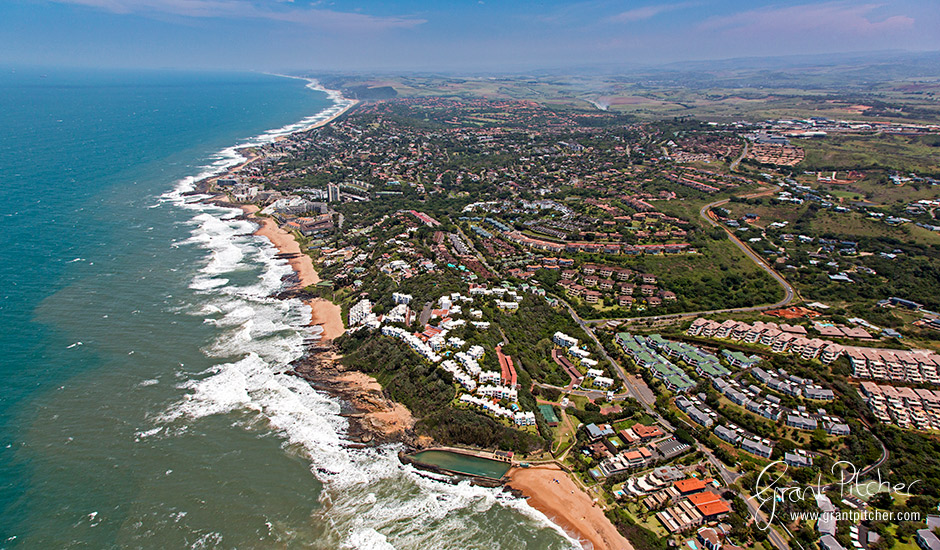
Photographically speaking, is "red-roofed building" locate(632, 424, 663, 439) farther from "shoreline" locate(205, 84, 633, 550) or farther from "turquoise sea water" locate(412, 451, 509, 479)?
"turquoise sea water" locate(412, 451, 509, 479)

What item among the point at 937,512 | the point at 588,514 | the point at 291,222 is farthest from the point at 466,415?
the point at 291,222

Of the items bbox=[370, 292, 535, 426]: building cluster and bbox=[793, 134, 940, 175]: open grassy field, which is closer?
bbox=[370, 292, 535, 426]: building cluster

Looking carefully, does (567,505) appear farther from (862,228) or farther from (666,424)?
(862,228)

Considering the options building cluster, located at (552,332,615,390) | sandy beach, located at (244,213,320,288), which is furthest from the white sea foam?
building cluster, located at (552,332,615,390)

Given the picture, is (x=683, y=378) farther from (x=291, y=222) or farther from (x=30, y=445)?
(x=291, y=222)

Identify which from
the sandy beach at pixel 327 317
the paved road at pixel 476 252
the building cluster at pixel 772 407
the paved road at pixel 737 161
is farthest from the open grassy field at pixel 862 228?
the sandy beach at pixel 327 317

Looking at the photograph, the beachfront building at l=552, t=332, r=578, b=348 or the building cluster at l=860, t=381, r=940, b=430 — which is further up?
the beachfront building at l=552, t=332, r=578, b=348
